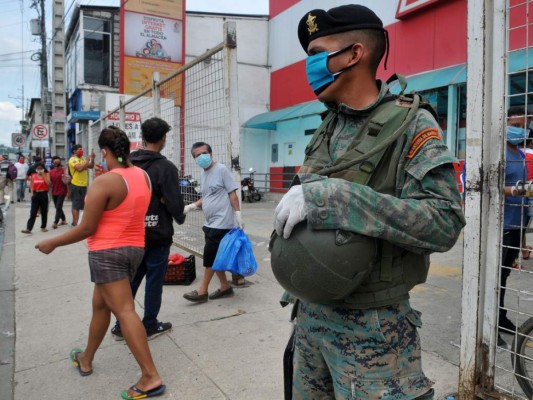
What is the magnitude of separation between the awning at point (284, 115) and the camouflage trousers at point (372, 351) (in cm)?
1158

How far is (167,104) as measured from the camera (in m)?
6.84

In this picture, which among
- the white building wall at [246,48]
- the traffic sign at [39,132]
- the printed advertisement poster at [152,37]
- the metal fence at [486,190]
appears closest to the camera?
the metal fence at [486,190]

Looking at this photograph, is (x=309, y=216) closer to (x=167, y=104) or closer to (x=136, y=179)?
(x=136, y=179)

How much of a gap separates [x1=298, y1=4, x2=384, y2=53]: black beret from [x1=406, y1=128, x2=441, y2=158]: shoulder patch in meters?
0.40

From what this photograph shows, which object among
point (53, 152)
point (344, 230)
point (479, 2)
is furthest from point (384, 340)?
point (53, 152)

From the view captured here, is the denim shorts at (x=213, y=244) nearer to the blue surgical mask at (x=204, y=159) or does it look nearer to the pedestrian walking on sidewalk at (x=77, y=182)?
the blue surgical mask at (x=204, y=159)

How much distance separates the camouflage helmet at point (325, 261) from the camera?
1.18 metres

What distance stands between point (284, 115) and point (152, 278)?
1269 cm

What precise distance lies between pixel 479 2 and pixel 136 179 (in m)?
2.30

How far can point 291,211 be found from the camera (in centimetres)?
118

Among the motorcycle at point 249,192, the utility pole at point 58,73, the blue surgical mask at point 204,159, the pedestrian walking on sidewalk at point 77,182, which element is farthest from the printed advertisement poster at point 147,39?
the blue surgical mask at point 204,159

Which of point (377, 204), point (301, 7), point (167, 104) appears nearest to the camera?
point (377, 204)

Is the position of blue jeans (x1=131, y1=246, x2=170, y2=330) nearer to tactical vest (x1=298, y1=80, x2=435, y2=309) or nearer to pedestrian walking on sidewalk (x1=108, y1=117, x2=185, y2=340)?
pedestrian walking on sidewalk (x1=108, y1=117, x2=185, y2=340)

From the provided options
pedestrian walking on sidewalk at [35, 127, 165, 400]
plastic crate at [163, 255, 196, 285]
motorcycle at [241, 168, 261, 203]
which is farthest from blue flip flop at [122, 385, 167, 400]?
motorcycle at [241, 168, 261, 203]
